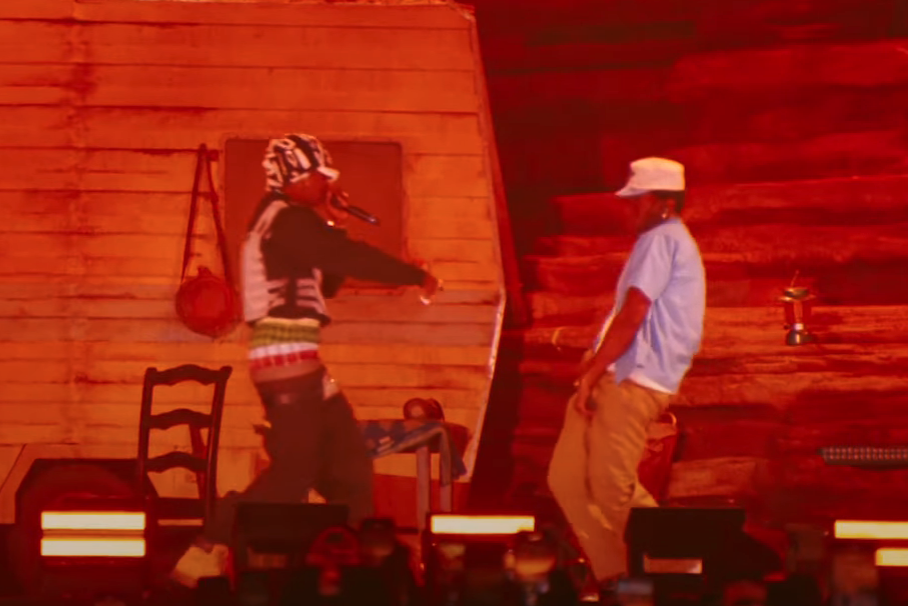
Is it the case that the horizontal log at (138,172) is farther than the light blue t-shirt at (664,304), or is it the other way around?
the horizontal log at (138,172)

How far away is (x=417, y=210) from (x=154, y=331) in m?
1.23

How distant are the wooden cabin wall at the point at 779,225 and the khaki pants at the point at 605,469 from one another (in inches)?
50.3

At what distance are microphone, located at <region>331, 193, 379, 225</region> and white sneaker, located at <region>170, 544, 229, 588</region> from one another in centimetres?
166

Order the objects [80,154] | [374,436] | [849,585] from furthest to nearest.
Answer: [80,154] → [374,436] → [849,585]

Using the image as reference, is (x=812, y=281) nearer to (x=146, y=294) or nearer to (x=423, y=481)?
(x=423, y=481)

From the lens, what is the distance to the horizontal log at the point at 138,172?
7.89 m

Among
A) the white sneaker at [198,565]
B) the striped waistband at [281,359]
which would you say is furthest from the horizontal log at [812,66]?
the white sneaker at [198,565]

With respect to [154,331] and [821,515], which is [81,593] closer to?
[154,331]

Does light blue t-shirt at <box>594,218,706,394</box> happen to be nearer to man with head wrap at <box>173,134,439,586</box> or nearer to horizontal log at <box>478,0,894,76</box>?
man with head wrap at <box>173,134,439,586</box>

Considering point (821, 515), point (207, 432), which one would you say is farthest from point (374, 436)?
point (821, 515)

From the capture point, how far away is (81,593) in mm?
6438

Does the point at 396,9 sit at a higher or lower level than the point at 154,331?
higher

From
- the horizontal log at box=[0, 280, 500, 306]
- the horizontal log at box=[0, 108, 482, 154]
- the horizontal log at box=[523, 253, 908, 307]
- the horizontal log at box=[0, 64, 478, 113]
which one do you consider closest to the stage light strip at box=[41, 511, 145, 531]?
the horizontal log at box=[0, 280, 500, 306]

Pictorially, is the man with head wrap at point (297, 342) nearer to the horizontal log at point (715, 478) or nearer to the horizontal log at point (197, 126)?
the horizontal log at point (197, 126)
